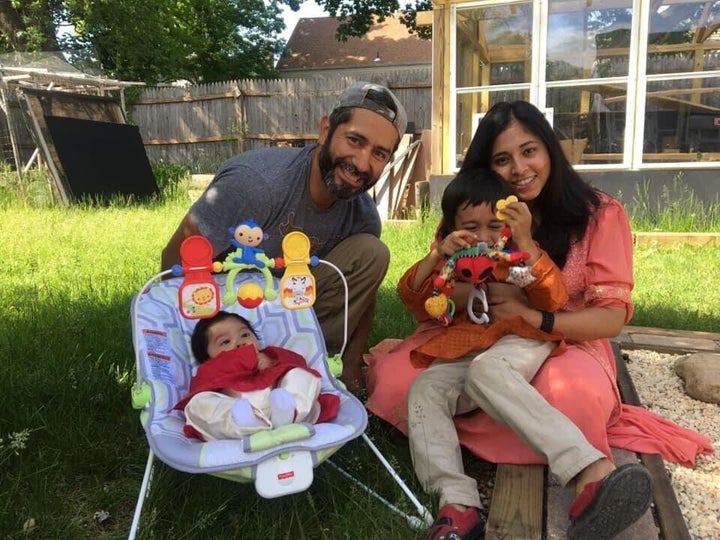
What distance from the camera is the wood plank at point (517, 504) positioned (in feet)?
5.38

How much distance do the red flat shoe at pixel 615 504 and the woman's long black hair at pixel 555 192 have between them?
0.92m

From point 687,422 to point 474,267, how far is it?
1.26 m

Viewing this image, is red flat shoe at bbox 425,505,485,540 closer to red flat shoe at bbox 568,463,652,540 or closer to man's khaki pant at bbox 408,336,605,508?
man's khaki pant at bbox 408,336,605,508

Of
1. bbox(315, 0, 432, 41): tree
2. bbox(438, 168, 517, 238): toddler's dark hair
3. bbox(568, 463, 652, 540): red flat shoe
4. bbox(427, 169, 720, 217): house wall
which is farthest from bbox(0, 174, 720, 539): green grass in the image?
bbox(315, 0, 432, 41): tree

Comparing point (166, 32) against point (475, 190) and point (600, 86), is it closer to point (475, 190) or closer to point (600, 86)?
point (600, 86)

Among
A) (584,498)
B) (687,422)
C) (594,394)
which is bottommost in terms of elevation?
(687,422)

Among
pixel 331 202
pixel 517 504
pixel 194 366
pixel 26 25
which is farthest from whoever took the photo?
pixel 26 25

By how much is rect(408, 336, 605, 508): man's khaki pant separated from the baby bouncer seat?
130 mm

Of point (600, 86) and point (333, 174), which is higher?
point (600, 86)

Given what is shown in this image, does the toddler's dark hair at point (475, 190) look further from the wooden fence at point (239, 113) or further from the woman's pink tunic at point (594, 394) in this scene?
the wooden fence at point (239, 113)

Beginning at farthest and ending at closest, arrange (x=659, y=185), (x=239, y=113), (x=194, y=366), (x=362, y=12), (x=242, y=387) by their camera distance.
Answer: (x=362, y=12) → (x=239, y=113) → (x=659, y=185) → (x=194, y=366) → (x=242, y=387)

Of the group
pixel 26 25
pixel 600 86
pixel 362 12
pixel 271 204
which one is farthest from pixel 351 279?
pixel 362 12

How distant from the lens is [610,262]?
6.78 feet

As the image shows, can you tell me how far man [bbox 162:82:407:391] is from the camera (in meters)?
2.33
